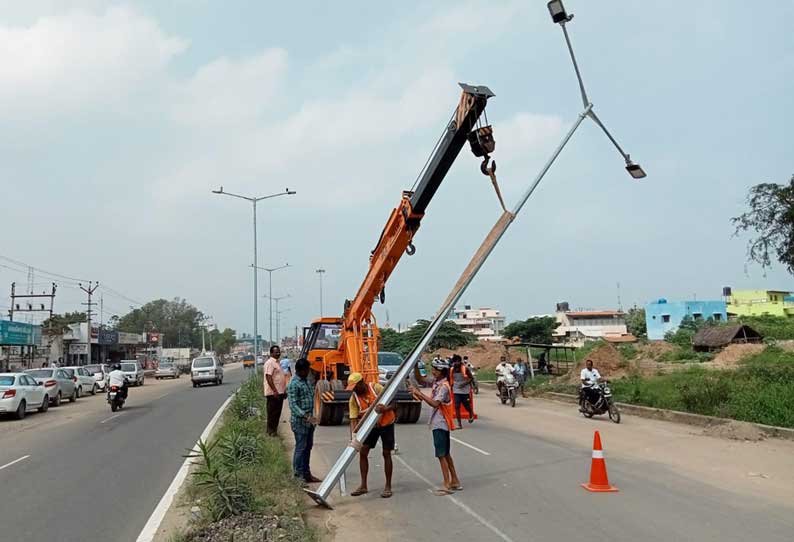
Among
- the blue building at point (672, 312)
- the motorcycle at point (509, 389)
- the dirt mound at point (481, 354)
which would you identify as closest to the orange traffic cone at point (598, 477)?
the motorcycle at point (509, 389)

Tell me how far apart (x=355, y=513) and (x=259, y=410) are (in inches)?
361

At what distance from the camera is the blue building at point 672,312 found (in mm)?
83062

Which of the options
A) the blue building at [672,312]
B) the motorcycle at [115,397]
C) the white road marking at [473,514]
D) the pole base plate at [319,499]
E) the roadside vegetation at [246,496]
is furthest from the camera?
the blue building at [672,312]

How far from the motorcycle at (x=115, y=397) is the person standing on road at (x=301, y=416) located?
15.5 metres

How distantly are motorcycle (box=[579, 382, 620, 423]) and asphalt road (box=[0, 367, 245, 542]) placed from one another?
9.93 metres

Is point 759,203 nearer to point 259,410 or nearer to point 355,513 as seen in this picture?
point 259,410

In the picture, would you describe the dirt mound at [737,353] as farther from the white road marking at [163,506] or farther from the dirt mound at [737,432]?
the white road marking at [163,506]

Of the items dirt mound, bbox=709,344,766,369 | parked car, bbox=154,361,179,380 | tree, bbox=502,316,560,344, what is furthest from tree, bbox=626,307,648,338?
parked car, bbox=154,361,179,380

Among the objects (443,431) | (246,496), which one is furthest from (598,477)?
(246,496)

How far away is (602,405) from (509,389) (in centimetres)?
493

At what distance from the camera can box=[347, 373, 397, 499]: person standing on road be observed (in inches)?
328

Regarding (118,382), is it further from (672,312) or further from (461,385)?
(672,312)

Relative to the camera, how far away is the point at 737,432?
13.1 meters

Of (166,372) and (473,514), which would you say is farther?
(166,372)
